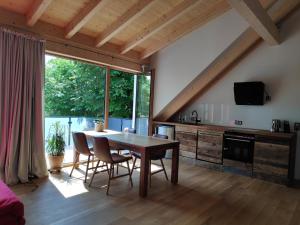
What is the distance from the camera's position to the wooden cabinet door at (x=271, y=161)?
402 centimetres

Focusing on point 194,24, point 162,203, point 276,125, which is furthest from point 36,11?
point 276,125

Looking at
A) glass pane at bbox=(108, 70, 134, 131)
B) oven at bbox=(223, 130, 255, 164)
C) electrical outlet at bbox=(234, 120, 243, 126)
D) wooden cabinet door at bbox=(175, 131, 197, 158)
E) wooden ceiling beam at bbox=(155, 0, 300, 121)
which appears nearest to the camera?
wooden ceiling beam at bbox=(155, 0, 300, 121)

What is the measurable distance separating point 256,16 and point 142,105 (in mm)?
3531

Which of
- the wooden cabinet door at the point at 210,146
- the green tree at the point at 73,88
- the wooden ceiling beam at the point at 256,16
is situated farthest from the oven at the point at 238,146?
the green tree at the point at 73,88

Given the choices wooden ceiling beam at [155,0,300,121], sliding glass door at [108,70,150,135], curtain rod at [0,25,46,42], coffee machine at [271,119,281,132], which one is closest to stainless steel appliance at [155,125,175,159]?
wooden ceiling beam at [155,0,300,121]

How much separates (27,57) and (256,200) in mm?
4047

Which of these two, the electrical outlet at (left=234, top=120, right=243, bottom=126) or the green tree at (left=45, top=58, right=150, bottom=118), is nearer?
the green tree at (left=45, top=58, right=150, bottom=118)

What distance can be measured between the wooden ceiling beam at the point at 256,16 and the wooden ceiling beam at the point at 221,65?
0.35 m

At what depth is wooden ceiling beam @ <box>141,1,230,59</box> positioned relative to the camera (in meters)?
4.14

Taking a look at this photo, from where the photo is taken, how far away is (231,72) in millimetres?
5168

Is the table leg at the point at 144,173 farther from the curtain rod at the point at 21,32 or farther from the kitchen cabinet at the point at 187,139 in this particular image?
the curtain rod at the point at 21,32

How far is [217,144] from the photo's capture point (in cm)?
482

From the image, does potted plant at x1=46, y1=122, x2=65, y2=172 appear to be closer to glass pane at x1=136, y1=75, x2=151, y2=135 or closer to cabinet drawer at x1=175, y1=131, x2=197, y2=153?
glass pane at x1=136, y1=75, x2=151, y2=135

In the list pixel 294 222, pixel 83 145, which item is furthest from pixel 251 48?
pixel 83 145
